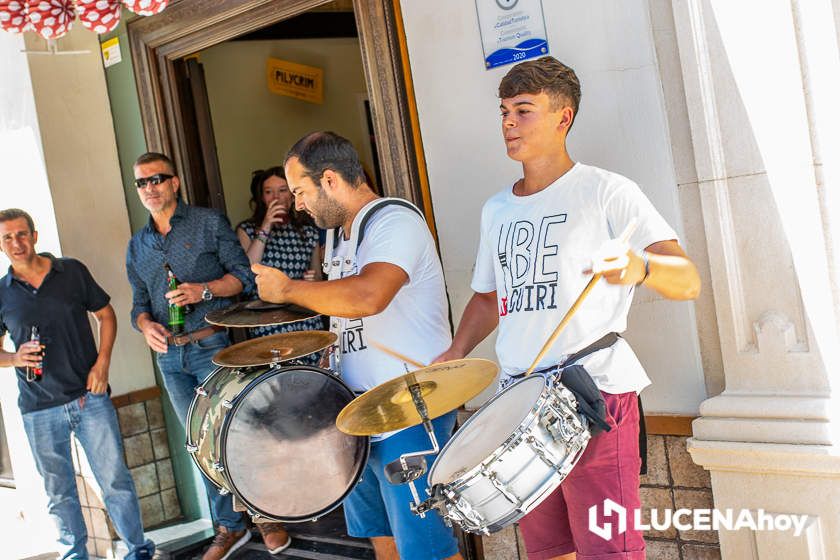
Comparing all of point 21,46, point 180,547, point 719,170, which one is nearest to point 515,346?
point 719,170

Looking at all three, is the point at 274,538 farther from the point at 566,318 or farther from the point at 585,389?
the point at 566,318

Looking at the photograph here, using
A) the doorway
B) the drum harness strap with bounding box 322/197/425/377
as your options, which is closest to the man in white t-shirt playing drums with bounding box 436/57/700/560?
the drum harness strap with bounding box 322/197/425/377

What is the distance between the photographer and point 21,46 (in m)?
5.11

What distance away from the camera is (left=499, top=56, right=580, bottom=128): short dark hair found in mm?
2455

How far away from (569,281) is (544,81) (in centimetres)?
54

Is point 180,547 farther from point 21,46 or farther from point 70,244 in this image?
point 21,46

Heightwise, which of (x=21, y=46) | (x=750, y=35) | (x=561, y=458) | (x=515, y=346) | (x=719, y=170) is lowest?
(x=561, y=458)

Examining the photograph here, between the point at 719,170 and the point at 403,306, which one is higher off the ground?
the point at 719,170

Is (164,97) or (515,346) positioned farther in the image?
(164,97)

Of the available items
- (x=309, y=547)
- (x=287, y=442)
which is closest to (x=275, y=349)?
(x=287, y=442)

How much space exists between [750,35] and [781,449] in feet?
4.07

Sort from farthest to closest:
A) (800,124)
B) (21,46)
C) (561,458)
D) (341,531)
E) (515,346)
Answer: (21,46), (341,531), (800,124), (515,346), (561,458)

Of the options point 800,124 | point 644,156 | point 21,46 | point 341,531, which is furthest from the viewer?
point 21,46

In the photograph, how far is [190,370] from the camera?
445 centimetres
